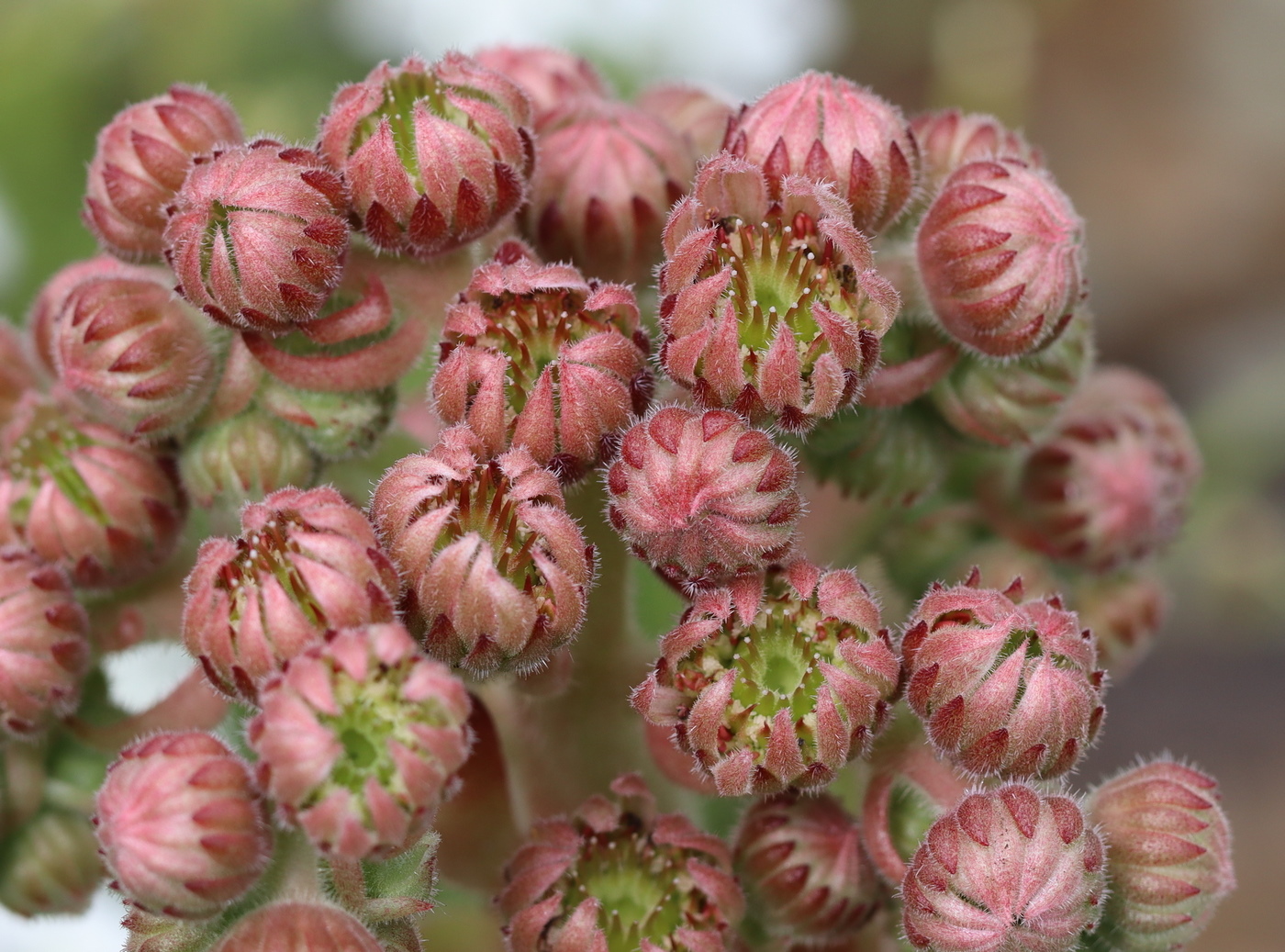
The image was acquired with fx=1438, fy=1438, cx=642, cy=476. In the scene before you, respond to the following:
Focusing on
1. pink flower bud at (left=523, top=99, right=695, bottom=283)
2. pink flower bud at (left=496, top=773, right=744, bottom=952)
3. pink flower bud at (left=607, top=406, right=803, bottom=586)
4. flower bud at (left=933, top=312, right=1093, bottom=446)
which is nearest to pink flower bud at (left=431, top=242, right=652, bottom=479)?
pink flower bud at (left=607, top=406, right=803, bottom=586)

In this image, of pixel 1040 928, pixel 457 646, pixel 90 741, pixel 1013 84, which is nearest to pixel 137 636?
pixel 90 741

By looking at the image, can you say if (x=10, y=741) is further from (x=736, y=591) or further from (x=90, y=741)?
(x=736, y=591)

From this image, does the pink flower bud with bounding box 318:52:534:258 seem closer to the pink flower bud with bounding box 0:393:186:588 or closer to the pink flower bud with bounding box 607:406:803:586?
the pink flower bud with bounding box 607:406:803:586

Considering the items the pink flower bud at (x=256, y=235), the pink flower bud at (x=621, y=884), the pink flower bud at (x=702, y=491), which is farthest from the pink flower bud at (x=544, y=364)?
the pink flower bud at (x=621, y=884)

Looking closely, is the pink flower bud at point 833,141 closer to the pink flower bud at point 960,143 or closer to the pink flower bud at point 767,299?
the pink flower bud at point 767,299

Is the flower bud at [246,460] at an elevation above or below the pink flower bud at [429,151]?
below

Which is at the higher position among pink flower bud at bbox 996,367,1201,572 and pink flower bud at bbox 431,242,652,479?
pink flower bud at bbox 431,242,652,479
